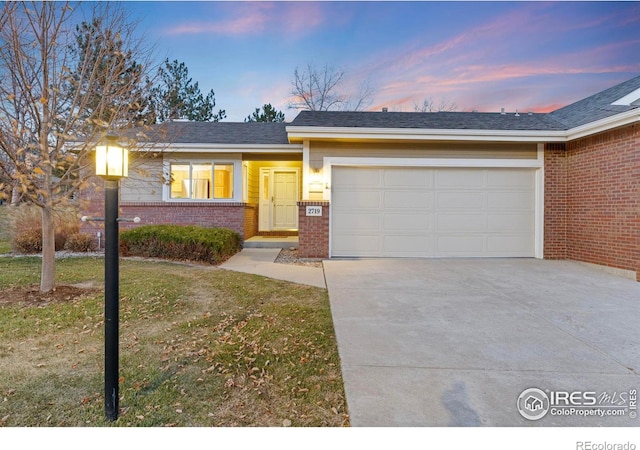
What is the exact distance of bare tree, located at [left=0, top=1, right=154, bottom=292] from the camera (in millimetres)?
4367

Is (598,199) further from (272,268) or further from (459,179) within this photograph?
(272,268)

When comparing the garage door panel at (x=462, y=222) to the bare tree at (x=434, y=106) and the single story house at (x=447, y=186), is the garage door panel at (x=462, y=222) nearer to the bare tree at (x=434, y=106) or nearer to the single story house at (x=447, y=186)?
the single story house at (x=447, y=186)

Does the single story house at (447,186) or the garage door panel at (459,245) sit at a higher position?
the single story house at (447,186)

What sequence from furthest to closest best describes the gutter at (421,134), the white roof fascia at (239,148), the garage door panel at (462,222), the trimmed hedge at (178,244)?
the white roof fascia at (239,148)
the garage door panel at (462,222)
the gutter at (421,134)
the trimmed hedge at (178,244)

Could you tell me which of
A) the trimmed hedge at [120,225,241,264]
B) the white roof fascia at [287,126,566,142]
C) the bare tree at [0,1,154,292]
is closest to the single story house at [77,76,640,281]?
the white roof fascia at [287,126,566,142]

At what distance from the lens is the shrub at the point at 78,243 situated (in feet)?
29.8

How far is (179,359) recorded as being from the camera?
9.73ft

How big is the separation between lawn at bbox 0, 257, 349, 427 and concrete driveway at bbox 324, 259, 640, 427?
296 millimetres

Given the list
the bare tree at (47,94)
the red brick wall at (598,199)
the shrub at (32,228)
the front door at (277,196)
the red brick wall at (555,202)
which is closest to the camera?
the bare tree at (47,94)

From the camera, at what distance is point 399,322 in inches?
153

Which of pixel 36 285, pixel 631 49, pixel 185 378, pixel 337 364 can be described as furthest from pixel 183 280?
pixel 631 49

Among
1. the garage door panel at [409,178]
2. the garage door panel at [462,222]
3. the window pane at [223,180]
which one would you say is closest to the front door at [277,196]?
the window pane at [223,180]

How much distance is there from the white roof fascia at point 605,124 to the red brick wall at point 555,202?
0.60 metres
